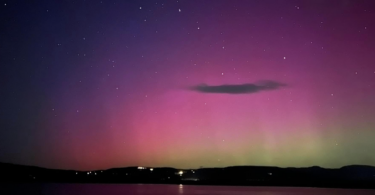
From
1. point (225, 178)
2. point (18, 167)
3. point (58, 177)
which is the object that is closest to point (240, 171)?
point (225, 178)

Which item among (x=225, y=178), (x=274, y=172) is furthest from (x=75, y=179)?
(x=274, y=172)

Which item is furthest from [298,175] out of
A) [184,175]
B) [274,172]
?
[184,175]

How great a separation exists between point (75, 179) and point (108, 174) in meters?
13.4

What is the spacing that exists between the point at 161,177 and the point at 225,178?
25.1m

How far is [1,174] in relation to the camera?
14288 cm

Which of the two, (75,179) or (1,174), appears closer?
(1,174)

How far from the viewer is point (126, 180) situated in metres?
162

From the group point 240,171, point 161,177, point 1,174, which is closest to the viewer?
point 1,174

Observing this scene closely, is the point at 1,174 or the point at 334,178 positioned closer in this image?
the point at 1,174

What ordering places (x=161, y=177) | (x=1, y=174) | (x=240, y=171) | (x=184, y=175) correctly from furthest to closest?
1. (x=184, y=175)
2. (x=161, y=177)
3. (x=240, y=171)
4. (x=1, y=174)

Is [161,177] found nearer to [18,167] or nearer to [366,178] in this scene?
[18,167]

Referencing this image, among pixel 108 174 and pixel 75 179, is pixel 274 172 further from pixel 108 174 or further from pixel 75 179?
pixel 75 179

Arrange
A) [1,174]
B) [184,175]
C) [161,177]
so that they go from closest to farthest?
[1,174], [161,177], [184,175]

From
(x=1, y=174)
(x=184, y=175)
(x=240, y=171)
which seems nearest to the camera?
(x=1, y=174)
